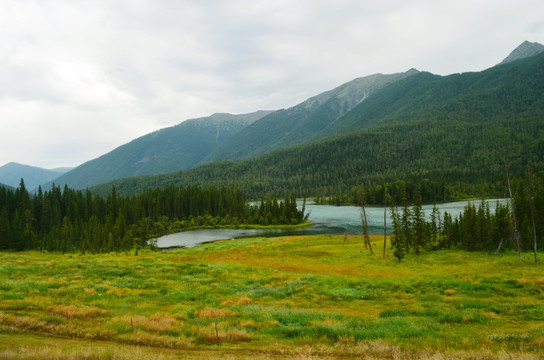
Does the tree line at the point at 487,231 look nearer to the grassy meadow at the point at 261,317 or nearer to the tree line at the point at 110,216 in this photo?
the grassy meadow at the point at 261,317

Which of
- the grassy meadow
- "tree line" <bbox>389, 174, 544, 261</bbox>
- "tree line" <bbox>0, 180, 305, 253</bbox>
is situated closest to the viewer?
the grassy meadow

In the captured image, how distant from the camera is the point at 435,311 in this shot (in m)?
20.6

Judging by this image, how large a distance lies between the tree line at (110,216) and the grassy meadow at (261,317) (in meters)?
63.4

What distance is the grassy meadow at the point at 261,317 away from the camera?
1340cm

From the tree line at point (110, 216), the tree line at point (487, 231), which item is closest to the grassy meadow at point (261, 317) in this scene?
the tree line at point (487, 231)

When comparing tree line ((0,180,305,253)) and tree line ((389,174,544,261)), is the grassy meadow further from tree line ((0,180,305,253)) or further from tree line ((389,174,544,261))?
tree line ((0,180,305,253))

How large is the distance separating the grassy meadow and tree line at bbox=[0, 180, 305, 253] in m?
63.4

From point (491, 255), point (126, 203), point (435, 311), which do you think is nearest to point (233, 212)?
point (126, 203)

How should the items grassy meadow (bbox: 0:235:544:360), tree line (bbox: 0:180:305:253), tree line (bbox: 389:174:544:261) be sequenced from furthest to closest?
tree line (bbox: 0:180:305:253) → tree line (bbox: 389:174:544:261) → grassy meadow (bbox: 0:235:544:360)

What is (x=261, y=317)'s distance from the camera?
19109mm

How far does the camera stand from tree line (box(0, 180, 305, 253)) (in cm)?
9406

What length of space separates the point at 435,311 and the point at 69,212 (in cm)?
13661

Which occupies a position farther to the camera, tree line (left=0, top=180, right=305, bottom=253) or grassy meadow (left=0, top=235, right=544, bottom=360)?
tree line (left=0, top=180, right=305, bottom=253)

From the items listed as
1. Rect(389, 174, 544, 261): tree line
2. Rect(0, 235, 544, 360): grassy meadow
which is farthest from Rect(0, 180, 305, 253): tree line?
Rect(389, 174, 544, 261): tree line
